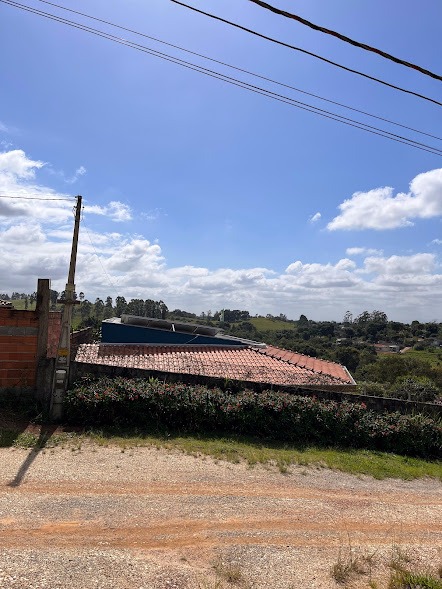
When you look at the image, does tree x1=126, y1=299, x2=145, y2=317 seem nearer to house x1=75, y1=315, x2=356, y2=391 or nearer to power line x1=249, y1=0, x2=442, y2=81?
house x1=75, y1=315, x2=356, y2=391

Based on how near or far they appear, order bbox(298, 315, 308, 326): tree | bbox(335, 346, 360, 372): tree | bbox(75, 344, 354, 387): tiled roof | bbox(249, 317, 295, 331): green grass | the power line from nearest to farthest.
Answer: the power line
bbox(75, 344, 354, 387): tiled roof
bbox(335, 346, 360, 372): tree
bbox(249, 317, 295, 331): green grass
bbox(298, 315, 308, 326): tree

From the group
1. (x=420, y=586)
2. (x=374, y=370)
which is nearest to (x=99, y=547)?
(x=420, y=586)

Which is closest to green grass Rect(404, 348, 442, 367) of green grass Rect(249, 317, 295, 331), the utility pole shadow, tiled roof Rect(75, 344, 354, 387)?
green grass Rect(249, 317, 295, 331)

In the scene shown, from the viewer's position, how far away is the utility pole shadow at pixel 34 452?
5766mm

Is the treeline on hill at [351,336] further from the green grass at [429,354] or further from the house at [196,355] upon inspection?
the house at [196,355]

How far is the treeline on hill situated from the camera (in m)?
39.3

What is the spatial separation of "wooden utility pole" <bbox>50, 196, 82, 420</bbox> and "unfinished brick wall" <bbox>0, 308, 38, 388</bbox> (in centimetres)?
71

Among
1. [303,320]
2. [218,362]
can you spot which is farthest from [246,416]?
[303,320]

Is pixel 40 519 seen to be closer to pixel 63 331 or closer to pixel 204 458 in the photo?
pixel 204 458

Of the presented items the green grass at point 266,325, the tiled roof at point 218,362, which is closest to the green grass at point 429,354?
the green grass at point 266,325

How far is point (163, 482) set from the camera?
612cm

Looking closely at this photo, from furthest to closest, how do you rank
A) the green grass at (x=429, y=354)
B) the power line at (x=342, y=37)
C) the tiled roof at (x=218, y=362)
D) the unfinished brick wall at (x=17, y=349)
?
1. the green grass at (x=429, y=354)
2. the tiled roof at (x=218, y=362)
3. the unfinished brick wall at (x=17, y=349)
4. the power line at (x=342, y=37)

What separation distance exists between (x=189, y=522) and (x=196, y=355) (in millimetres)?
13675

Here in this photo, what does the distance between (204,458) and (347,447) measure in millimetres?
3507
